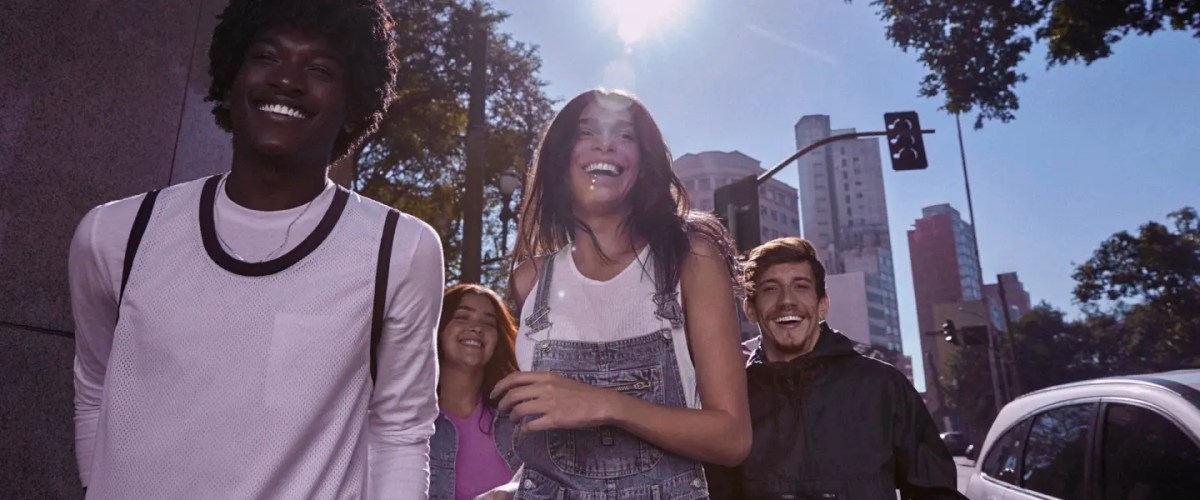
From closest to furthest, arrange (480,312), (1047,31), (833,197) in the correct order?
(480,312) → (1047,31) → (833,197)

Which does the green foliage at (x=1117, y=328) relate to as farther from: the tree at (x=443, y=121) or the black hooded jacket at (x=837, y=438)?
the black hooded jacket at (x=837, y=438)

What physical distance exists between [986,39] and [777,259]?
9.09 metres

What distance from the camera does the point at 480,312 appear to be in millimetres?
Result: 4441

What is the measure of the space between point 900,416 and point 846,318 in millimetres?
74185

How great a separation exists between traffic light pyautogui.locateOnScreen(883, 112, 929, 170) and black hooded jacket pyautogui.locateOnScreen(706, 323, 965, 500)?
986 centimetres

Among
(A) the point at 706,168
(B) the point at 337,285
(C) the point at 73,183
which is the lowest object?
(B) the point at 337,285

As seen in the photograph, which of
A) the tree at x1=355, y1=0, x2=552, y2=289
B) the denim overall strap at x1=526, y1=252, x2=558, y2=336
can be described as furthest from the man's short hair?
the tree at x1=355, y1=0, x2=552, y2=289

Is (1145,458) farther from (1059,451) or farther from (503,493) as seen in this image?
(503,493)

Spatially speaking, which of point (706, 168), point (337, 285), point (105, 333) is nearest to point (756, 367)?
point (337, 285)

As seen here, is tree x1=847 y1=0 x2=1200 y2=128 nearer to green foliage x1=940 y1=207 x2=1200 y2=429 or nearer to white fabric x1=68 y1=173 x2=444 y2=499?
white fabric x1=68 y1=173 x2=444 y2=499

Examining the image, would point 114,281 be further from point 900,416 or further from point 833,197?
point 833,197

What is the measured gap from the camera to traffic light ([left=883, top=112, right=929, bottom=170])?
1252 centimetres

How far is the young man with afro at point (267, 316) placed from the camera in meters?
1.47

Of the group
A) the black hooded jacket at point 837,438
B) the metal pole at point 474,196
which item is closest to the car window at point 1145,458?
the black hooded jacket at point 837,438
